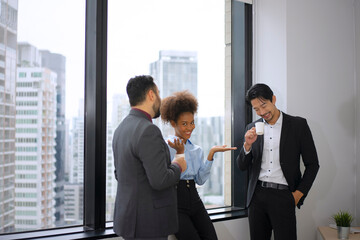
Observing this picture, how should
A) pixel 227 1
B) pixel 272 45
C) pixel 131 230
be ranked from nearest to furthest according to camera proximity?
pixel 131 230
pixel 272 45
pixel 227 1

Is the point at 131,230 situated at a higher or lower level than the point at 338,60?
lower

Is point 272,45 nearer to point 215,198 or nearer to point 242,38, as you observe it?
point 242,38

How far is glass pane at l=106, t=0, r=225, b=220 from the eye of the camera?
2857 mm

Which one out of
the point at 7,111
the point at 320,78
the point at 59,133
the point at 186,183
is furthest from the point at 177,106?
the point at 320,78

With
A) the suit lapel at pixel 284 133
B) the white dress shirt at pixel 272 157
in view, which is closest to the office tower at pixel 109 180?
the white dress shirt at pixel 272 157

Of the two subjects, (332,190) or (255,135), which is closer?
(255,135)

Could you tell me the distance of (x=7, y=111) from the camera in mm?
2408

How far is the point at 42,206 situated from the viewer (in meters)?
2.53

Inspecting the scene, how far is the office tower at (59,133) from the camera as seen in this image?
2.60 metres

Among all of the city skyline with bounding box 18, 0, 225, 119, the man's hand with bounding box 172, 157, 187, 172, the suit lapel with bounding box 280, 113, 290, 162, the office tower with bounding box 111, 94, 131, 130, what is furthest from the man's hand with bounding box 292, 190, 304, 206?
the office tower with bounding box 111, 94, 131, 130

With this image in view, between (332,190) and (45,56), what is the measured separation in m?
2.77

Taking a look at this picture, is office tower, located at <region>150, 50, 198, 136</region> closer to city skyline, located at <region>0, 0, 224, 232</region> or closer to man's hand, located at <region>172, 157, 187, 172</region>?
city skyline, located at <region>0, 0, 224, 232</region>

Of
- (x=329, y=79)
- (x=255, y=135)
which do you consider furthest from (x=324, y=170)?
(x=255, y=135)

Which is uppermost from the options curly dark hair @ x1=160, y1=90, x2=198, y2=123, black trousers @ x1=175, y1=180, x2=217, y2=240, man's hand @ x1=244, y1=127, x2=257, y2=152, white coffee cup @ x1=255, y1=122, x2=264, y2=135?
curly dark hair @ x1=160, y1=90, x2=198, y2=123
